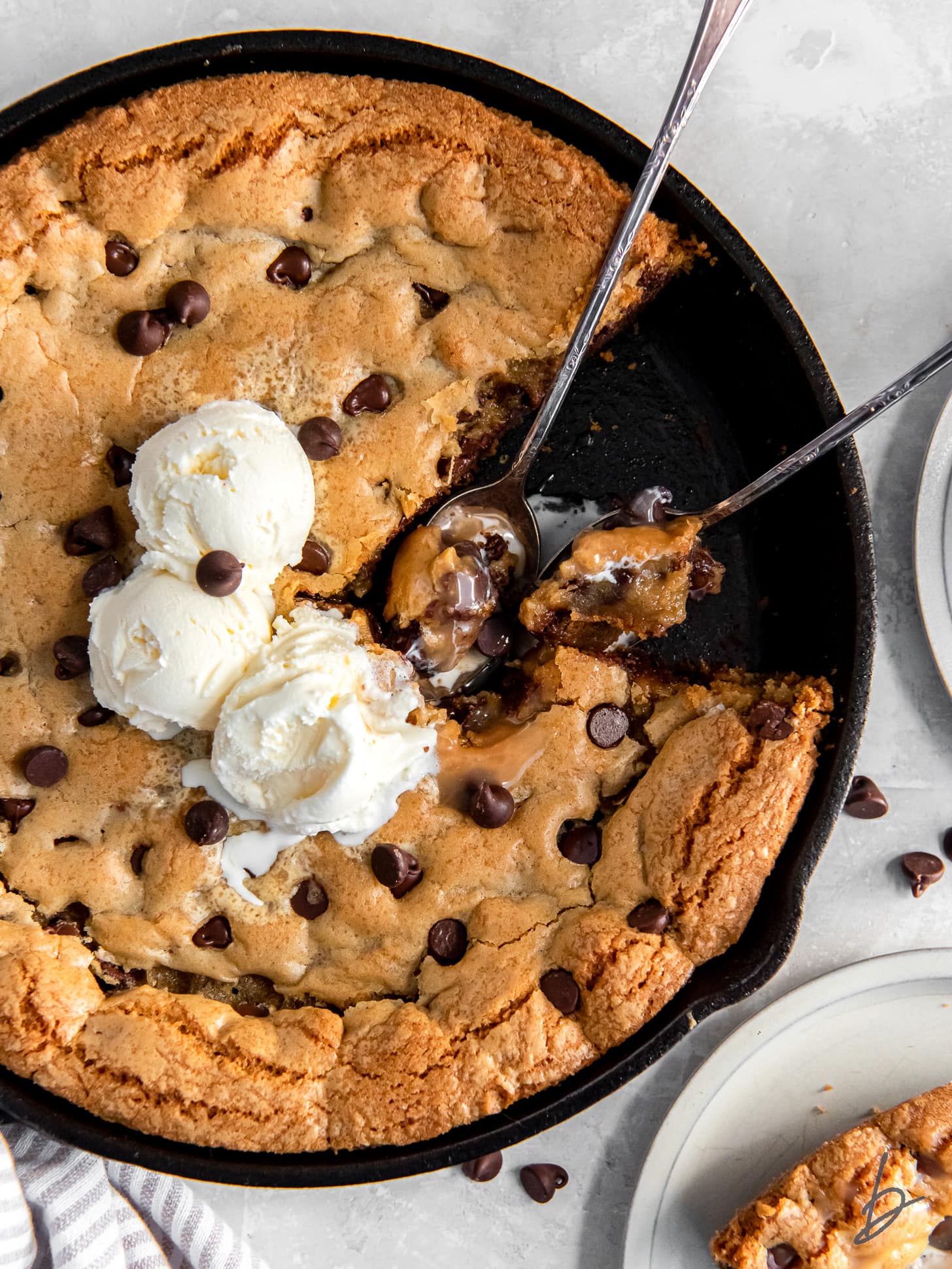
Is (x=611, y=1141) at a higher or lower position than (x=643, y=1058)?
lower

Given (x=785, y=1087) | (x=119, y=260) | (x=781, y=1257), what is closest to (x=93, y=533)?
(x=119, y=260)

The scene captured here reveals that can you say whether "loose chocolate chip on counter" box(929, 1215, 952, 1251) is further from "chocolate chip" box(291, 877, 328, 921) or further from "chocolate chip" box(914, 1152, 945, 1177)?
"chocolate chip" box(291, 877, 328, 921)

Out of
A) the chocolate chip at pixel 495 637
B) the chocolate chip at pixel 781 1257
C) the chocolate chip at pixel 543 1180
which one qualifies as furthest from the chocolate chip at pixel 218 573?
the chocolate chip at pixel 781 1257

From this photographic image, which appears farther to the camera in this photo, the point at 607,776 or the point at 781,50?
the point at 781,50

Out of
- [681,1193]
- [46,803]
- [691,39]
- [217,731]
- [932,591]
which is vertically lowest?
[681,1193]

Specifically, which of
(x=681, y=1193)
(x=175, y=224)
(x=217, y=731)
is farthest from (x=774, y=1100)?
(x=175, y=224)

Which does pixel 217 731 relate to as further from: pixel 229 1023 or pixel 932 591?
pixel 932 591

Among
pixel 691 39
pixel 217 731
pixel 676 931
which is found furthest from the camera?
pixel 691 39

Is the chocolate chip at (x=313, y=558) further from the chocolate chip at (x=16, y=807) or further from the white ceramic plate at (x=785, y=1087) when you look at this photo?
the white ceramic plate at (x=785, y=1087)

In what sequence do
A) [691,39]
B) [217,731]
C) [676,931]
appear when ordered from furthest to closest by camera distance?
[691,39] → [676,931] → [217,731]

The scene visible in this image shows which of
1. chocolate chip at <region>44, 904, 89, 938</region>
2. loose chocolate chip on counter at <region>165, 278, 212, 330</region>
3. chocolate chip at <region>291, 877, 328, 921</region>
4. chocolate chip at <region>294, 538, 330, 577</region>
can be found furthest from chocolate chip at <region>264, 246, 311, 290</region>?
chocolate chip at <region>44, 904, 89, 938</region>
